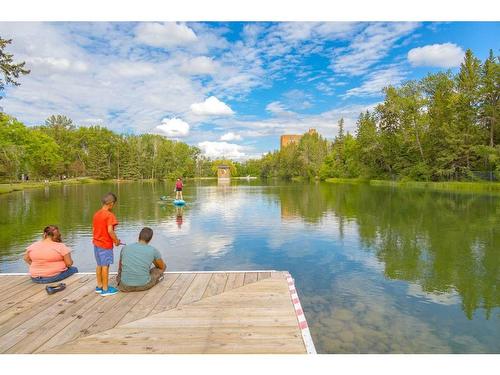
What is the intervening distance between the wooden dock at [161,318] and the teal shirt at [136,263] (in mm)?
256

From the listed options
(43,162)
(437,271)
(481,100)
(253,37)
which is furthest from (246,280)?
(43,162)

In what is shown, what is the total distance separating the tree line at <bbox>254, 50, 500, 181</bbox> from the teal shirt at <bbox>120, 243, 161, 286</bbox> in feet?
131

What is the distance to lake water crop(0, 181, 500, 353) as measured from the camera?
19.9ft

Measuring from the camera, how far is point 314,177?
98.1m

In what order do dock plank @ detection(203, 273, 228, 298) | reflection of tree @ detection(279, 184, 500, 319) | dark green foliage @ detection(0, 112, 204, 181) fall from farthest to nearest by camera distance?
dark green foliage @ detection(0, 112, 204, 181) → reflection of tree @ detection(279, 184, 500, 319) → dock plank @ detection(203, 273, 228, 298)

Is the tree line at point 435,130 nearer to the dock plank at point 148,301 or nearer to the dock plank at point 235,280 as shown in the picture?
the dock plank at point 235,280

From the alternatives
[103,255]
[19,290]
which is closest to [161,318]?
[103,255]

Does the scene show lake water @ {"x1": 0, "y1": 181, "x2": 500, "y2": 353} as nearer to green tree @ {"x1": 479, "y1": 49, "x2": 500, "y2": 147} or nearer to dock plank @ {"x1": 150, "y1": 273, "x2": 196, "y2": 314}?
dock plank @ {"x1": 150, "y1": 273, "x2": 196, "y2": 314}

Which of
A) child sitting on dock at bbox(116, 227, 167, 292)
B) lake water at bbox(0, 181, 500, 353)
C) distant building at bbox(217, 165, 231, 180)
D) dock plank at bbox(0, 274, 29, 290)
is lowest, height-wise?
lake water at bbox(0, 181, 500, 353)

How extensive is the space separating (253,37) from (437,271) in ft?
69.2

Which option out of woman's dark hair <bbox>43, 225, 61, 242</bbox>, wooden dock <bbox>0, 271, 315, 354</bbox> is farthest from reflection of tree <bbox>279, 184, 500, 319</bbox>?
woman's dark hair <bbox>43, 225, 61, 242</bbox>

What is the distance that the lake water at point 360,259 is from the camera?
19.9ft

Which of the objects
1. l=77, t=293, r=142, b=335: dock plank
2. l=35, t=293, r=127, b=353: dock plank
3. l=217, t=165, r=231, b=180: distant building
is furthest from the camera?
l=217, t=165, r=231, b=180: distant building
